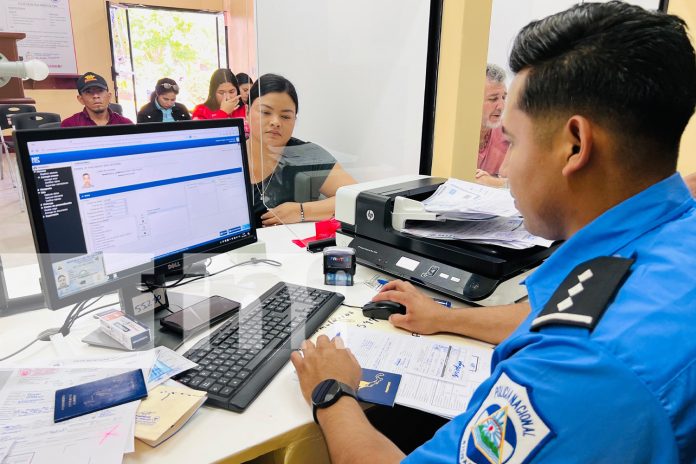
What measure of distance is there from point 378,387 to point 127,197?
0.63 m

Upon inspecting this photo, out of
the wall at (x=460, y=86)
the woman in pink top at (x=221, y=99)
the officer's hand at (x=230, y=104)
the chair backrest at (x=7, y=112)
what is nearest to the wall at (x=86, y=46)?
the woman in pink top at (x=221, y=99)

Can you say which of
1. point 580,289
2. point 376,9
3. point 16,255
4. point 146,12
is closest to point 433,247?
point 580,289

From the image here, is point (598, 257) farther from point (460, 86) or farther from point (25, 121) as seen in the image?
point (460, 86)

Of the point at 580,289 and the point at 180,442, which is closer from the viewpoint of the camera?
the point at 580,289

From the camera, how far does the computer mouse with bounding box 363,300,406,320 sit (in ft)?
3.71

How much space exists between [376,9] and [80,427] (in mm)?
2279

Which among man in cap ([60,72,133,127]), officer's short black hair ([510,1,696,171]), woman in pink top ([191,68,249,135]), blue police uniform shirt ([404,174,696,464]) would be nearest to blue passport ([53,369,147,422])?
blue police uniform shirt ([404,174,696,464])

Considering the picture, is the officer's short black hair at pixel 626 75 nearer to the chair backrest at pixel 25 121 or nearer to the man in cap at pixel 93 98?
the chair backrest at pixel 25 121

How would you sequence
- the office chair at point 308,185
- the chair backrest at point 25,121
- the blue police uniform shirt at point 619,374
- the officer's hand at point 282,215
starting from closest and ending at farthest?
the blue police uniform shirt at point 619,374, the chair backrest at point 25,121, the officer's hand at point 282,215, the office chair at point 308,185

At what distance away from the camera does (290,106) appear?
238 centimetres

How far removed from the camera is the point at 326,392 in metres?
0.82

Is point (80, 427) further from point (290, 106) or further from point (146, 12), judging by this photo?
point (146, 12)

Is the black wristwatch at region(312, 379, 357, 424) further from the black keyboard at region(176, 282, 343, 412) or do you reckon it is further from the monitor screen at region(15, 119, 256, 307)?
the monitor screen at region(15, 119, 256, 307)

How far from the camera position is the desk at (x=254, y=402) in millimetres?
720
